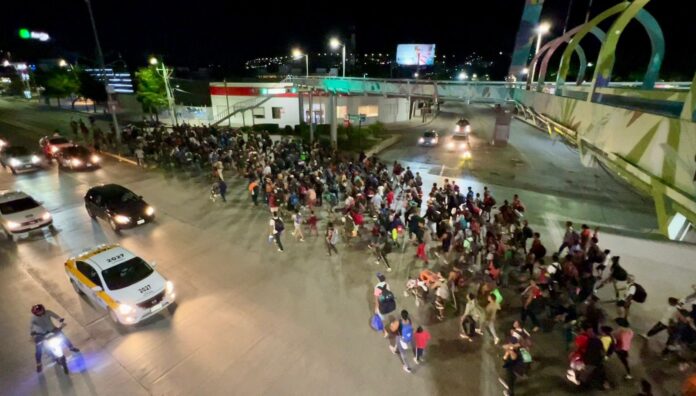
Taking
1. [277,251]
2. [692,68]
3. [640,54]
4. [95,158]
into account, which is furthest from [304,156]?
[640,54]

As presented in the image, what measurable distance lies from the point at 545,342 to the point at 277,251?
26.8 ft

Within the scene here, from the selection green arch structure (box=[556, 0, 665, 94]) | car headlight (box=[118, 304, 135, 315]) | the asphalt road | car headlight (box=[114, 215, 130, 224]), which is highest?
green arch structure (box=[556, 0, 665, 94])

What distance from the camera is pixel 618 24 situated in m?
5.83

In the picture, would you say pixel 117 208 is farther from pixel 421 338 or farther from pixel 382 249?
pixel 421 338

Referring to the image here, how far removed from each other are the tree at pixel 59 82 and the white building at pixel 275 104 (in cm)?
2234

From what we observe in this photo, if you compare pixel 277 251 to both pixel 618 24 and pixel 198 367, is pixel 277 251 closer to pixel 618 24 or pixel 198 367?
pixel 198 367

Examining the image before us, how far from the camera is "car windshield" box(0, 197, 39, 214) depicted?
41.1 feet

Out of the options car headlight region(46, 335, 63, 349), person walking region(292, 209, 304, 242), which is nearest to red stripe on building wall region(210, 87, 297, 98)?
person walking region(292, 209, 304, 242)

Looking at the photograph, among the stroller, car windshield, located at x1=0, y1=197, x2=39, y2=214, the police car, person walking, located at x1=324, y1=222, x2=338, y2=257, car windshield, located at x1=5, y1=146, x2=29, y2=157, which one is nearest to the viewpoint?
the police car

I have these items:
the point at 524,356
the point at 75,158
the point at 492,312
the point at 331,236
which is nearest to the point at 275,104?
the point at 75,158

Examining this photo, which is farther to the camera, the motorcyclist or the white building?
the white building

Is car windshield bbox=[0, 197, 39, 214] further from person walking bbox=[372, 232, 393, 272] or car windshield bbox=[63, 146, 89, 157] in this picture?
person walking bbox=[372, 232, 393, 272]

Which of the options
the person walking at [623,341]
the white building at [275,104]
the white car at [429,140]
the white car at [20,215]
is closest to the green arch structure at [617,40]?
the person walking at [623,341]

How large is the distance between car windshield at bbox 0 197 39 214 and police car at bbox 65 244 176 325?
5.50 metres
